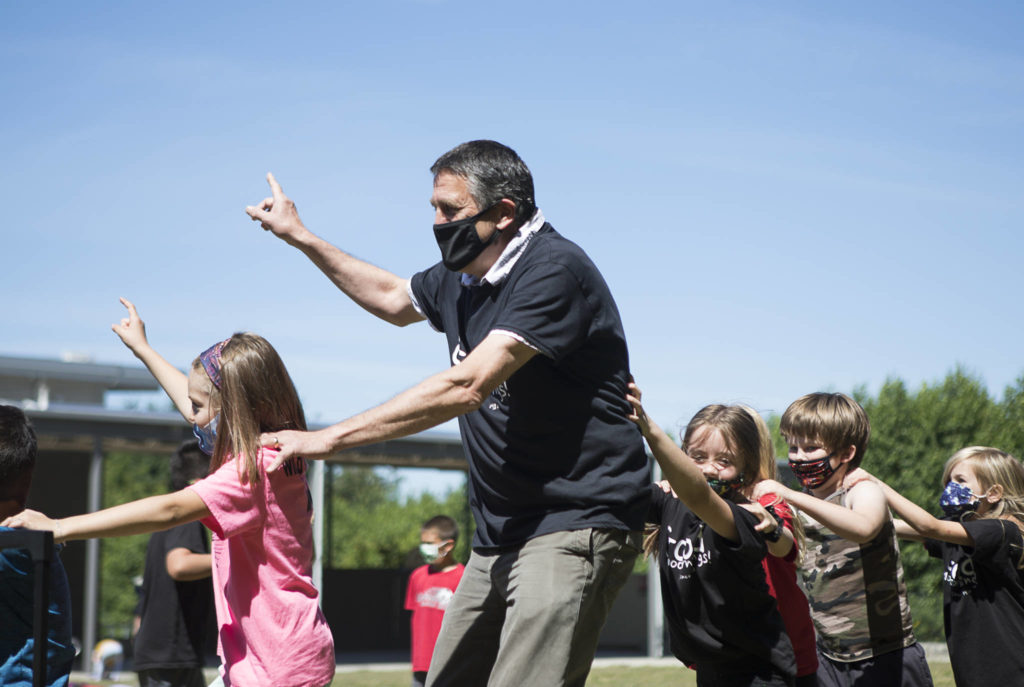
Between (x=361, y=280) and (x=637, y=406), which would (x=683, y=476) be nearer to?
(x=637, y=406)

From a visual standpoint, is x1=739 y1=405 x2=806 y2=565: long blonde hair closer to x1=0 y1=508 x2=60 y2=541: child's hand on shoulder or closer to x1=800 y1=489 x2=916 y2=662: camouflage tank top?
x1=800 y1=489 x2=916 y2=662: camouflage tank top

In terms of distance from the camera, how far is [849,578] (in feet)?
14.8

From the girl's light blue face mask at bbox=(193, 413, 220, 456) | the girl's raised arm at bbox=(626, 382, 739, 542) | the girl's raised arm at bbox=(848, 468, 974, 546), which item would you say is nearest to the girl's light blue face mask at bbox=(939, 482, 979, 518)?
the girl's raised arm at bbox=(848, 468, 974, 546)

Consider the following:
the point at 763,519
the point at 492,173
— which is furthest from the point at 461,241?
the point at 763,519

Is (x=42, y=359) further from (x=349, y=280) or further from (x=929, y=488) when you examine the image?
(x=349, y=280)

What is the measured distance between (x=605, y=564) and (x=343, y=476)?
192 ft

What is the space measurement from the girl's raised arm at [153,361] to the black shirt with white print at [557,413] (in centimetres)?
137

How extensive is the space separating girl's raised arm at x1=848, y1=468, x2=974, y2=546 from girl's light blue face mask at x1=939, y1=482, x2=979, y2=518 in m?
0.24

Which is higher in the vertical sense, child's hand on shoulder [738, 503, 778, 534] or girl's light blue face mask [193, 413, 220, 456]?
girl's light blue face mask [193, 413, 220, 456]

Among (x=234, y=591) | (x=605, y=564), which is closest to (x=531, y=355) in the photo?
(x=605, y=564)

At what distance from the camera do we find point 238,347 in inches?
134

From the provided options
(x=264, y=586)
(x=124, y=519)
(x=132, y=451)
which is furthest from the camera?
(x=132, y=451)

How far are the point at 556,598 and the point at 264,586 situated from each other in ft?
2.80

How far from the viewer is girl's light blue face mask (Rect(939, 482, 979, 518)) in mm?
5086
